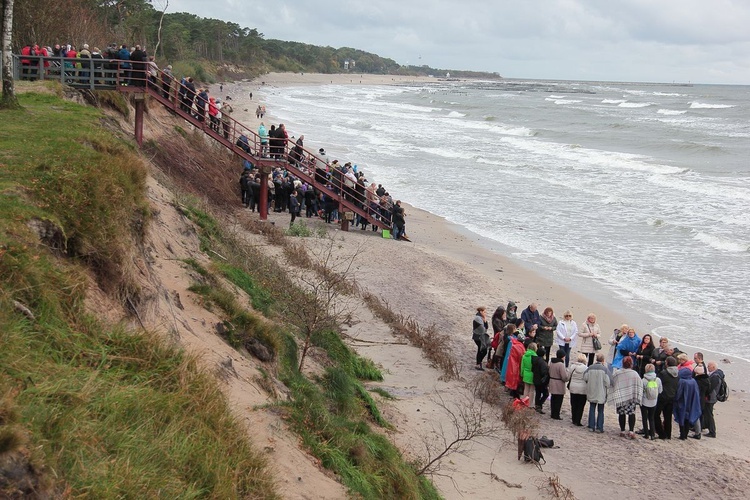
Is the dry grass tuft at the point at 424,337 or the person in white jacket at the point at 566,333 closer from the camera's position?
Answer: the dry grass tuft at the point at 424,337

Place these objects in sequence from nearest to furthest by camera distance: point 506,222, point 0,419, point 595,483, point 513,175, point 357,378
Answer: point 0,419 < point 595,483 < point 357,378 < point 506,222 < point 513,175

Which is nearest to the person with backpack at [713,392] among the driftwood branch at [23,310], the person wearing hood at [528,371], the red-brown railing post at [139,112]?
the person wearing hood at [528,371]

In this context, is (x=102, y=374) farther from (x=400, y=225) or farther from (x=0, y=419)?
(x=400, y=225)

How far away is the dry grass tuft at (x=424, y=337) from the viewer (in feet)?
43.5

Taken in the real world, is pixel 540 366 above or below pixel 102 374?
below

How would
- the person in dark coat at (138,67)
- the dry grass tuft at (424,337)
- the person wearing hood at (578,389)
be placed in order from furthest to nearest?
the person in dark coat at (138,67) → the dry grass tuft at (424,337) → the person wearing hood at (578,389)

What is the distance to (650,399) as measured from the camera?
460 inches

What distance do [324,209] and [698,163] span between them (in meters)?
31.1

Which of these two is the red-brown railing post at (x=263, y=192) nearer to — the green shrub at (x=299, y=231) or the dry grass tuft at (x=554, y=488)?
the green shrub at (x=299, y=231)

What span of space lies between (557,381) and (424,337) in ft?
9.73

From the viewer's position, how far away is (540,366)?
1212 centimetres

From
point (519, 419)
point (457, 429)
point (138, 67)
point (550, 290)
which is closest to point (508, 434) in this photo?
point (519, 419)

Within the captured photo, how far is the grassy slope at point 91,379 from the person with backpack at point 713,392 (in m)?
8.63

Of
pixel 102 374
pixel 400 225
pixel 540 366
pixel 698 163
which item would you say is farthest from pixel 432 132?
pixel 102 374
